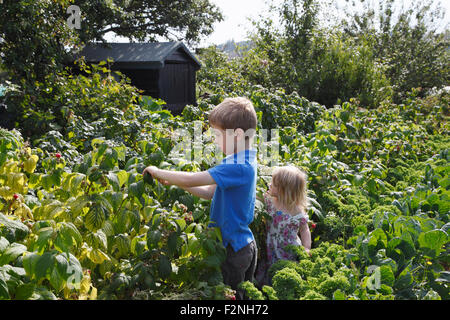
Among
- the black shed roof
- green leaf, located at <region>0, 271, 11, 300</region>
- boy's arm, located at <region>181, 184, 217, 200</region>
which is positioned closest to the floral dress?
boy's arm, located at <region>181, 184, 217, 200</region>

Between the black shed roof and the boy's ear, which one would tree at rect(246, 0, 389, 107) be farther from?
the boy's ear

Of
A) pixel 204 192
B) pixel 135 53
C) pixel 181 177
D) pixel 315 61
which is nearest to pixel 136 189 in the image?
pixel 181 177

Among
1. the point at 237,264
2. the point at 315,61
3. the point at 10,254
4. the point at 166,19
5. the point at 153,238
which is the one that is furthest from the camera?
the point at 166,19

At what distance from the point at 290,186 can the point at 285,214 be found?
186 millimetres

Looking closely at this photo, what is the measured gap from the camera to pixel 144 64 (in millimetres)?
15141

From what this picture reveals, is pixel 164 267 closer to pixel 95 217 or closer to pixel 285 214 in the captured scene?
pixel 95 217

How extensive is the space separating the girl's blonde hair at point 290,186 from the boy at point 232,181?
2.04ft

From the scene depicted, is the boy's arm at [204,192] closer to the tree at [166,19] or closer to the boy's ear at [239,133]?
the boy's ear at [239,133]

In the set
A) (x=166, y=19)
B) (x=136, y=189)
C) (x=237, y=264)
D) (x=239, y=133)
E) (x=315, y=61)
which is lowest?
(x=237, y=264)

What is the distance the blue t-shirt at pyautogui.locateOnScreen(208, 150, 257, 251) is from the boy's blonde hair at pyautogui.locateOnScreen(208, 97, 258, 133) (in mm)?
138

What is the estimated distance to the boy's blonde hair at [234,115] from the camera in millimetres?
2135

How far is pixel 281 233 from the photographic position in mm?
2895
